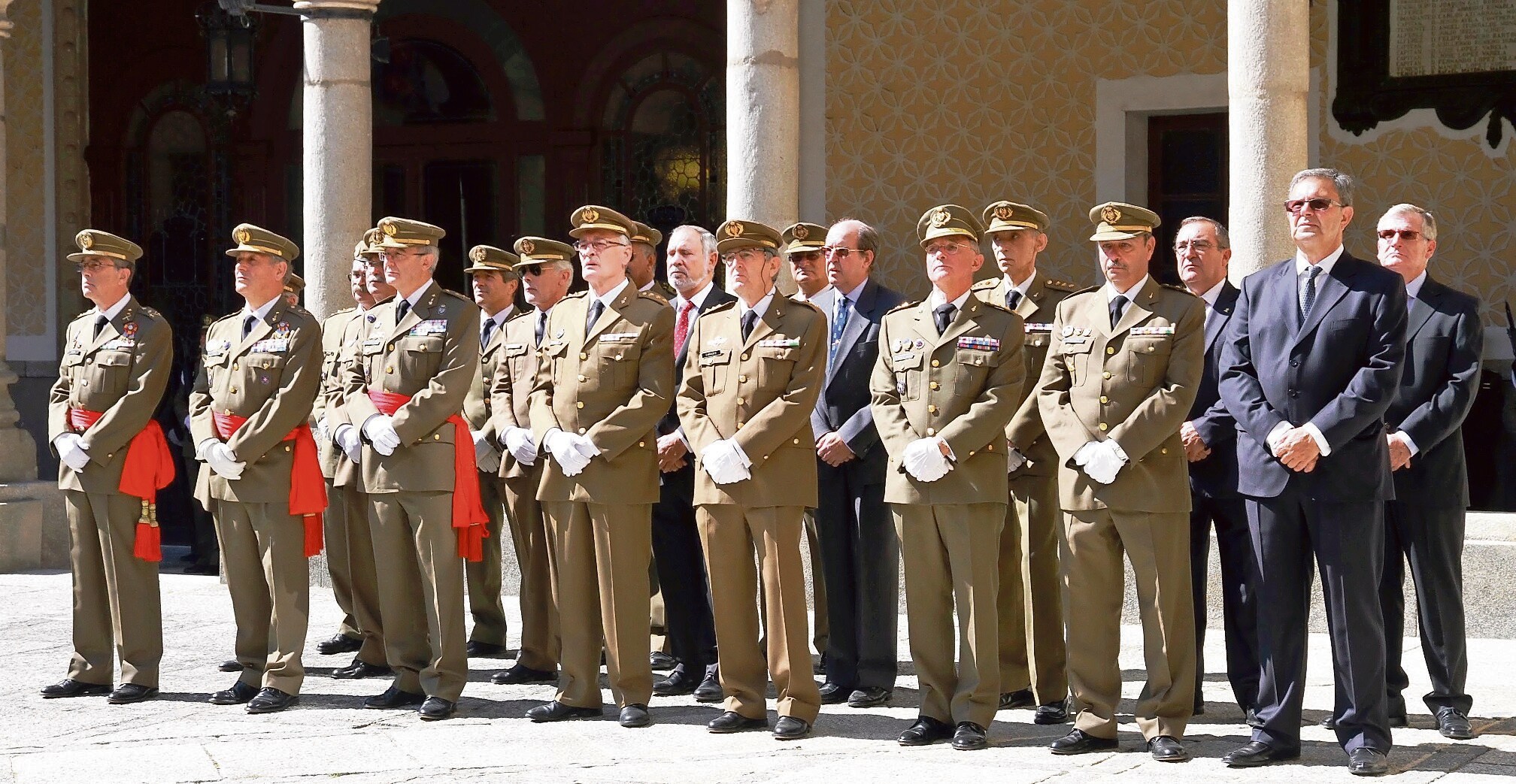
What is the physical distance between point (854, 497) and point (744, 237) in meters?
1.17

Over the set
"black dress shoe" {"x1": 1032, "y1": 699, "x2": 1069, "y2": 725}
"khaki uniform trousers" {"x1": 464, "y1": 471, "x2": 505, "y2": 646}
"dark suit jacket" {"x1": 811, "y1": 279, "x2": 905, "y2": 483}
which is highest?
"dark suit jacket" {"x1": 811, "y1": 279, "x2": 905, "y2": 483}

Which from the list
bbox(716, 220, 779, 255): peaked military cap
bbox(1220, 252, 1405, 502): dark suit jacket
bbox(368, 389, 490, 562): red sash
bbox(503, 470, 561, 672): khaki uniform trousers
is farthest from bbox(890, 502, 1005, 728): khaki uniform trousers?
bbox(503, 470, 561, 672): khaki uniform trousers

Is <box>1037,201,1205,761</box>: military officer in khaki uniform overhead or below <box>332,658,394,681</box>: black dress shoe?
overhead

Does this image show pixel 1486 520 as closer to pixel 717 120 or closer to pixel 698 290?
pixel 698 290

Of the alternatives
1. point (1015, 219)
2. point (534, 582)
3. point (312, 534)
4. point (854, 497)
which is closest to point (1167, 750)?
point (854, 497)

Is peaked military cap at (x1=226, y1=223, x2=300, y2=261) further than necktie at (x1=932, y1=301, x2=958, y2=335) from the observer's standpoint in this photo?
Yes

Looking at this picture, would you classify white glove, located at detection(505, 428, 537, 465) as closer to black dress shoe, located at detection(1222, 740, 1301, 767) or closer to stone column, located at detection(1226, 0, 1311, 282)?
black dress shoe, located at detection(1222, 740, 1301, 767)

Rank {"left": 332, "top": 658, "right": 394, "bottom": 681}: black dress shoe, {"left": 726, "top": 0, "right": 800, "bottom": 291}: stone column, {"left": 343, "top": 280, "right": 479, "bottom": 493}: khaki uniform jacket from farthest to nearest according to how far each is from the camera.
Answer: {"left": 726, "top": 0, "right": 800, "bottom": 291}: stone column → {"left": 332, "top": 658, "right": 394, "bottom": 681}: black dress shoe → {"left": 343, "top": 280, "right": 479, "bottom": 493}: khaki uniform jacket

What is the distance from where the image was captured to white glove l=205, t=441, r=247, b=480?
676 centimetres

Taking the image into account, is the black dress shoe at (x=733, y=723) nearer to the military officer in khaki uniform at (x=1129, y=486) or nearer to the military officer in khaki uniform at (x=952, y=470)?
the military officer in khaki uniform at (x=952, y=470)

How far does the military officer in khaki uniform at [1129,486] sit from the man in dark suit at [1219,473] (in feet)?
1.46

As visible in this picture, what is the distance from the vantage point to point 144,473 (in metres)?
7.04

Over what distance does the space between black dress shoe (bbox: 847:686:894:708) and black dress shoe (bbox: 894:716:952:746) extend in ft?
2.10

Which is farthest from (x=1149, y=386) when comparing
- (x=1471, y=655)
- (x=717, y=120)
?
(x=717, y=120)
